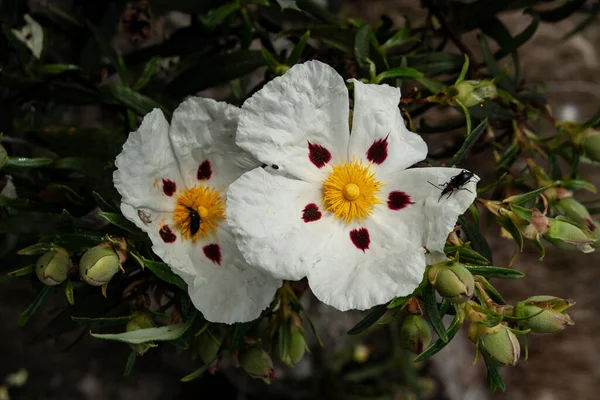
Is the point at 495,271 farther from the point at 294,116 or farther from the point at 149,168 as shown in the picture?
the point at 149,168

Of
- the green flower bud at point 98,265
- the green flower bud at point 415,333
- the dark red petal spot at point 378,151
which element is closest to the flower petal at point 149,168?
the green flower bud at point 98,265

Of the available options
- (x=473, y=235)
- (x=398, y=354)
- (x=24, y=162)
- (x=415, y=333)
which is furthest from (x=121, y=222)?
(x=398, y=354)

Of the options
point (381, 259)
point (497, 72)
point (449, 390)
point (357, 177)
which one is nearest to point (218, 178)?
point (357, 177)

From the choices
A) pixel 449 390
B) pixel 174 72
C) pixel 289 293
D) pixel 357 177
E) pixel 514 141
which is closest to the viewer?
pixel 357 177

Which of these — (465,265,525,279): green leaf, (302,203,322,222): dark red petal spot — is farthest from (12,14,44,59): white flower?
(465,265,525,279): green leaf

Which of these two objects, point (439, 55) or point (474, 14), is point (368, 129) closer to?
point (439, 55)

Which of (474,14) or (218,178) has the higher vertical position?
(474,14)
